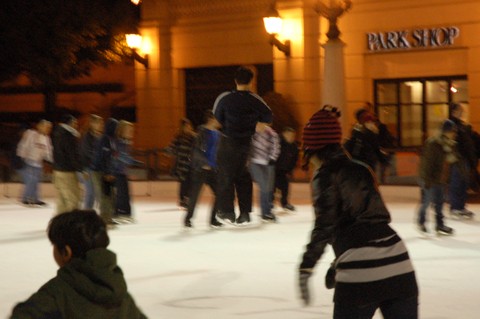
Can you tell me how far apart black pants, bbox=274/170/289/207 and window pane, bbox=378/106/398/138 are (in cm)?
858

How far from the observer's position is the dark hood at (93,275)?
3.18 meters

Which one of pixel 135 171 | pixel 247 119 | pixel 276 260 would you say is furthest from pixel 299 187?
pixel 276 260

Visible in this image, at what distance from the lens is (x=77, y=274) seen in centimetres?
319

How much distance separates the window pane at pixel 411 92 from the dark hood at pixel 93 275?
66.4ft

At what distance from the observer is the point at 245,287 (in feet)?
28.5

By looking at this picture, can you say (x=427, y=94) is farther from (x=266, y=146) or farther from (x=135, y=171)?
(x=266, y=146)

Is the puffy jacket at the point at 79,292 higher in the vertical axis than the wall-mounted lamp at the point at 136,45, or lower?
lower

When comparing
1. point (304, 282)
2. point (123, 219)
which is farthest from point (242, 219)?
point (304, 282)

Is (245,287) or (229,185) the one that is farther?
(229,185)

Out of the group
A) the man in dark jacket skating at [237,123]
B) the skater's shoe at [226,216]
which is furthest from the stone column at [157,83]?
the man in dark jacket skating at [237,123]

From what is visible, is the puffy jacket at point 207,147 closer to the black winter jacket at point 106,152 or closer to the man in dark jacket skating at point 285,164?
the black winter jacket at point 106,152

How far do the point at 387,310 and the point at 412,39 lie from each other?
722 inches

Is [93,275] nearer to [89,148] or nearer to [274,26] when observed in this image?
[89,148]

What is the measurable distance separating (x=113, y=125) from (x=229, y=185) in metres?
2.01
